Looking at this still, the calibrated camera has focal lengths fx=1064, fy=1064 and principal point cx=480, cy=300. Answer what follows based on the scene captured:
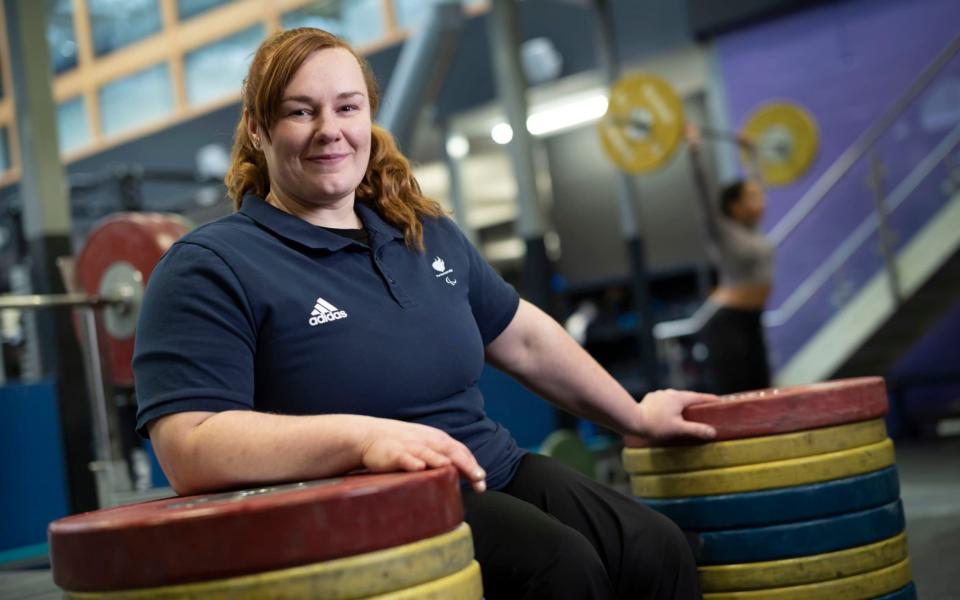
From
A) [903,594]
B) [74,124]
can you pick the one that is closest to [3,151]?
[74,124]

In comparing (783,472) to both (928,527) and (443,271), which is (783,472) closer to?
(443,271)

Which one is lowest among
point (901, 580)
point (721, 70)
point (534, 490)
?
point (901, 580)

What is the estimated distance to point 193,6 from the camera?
1158 centimetres

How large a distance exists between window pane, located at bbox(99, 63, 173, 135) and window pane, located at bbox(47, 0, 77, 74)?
0.78m

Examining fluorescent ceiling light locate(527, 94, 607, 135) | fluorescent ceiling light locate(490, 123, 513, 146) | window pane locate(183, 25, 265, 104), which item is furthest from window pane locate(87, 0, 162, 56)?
fluorescent ceiling light locate(527, 94, 607, 135)

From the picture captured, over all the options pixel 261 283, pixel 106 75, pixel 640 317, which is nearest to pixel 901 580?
pixel 261 283

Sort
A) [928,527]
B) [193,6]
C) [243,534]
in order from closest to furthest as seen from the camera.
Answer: [243,534] → [928,527] → [193,6]

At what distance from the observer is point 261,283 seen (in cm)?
126

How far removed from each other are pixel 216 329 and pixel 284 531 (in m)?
0.33

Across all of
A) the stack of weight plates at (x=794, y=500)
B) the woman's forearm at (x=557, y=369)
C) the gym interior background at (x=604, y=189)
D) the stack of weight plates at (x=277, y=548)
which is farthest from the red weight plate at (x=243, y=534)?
the gym interior background at (x=604, y=189)

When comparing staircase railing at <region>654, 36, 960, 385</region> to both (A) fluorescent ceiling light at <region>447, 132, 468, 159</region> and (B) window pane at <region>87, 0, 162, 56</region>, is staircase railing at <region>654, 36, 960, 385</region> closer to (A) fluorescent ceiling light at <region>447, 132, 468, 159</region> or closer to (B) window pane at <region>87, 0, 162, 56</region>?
(A) fluorescent ceiling light at <region>447, 132, 468, 159</region>

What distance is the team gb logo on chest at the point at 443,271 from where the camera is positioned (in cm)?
146

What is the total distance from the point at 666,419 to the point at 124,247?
207cm

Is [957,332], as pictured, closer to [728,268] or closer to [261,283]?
[728,268]
